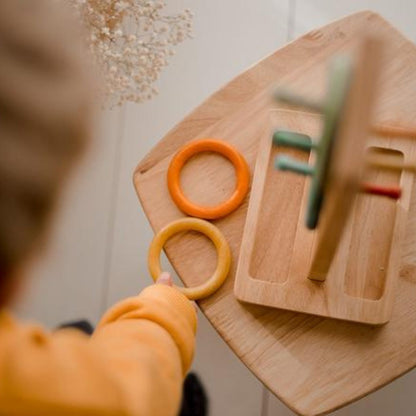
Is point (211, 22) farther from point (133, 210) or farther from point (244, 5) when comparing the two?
point (133, 210)

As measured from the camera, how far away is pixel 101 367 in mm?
462

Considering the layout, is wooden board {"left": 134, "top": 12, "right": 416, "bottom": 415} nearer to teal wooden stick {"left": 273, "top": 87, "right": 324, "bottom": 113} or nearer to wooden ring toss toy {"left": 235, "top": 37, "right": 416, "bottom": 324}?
wooden ring toss toy {"left": 235, "top": 37, "right": 416, "bottom": 324}

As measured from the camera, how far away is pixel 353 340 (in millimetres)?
727

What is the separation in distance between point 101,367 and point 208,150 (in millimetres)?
390

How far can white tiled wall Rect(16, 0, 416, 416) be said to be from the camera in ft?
4.04

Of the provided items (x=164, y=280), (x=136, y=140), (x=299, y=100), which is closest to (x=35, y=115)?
(x=299, y=100)

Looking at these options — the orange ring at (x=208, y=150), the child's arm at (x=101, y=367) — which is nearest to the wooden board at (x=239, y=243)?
the orange ring at (x=208, y=150)

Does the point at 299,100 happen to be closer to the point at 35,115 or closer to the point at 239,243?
the point at 35,115

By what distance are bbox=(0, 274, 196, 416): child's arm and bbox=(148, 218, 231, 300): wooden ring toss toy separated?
0.42ft

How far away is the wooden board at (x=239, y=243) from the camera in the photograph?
72 centimetres

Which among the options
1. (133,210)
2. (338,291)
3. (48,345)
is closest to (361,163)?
(48,345)

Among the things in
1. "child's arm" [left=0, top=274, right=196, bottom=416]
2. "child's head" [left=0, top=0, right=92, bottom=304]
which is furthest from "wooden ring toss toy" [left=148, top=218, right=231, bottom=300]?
"child's head" [left=0, top=0, right=92, bottom=304]

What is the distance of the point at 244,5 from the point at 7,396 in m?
1.05

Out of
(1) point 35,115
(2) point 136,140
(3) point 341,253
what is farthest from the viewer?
(2) point 136,140
